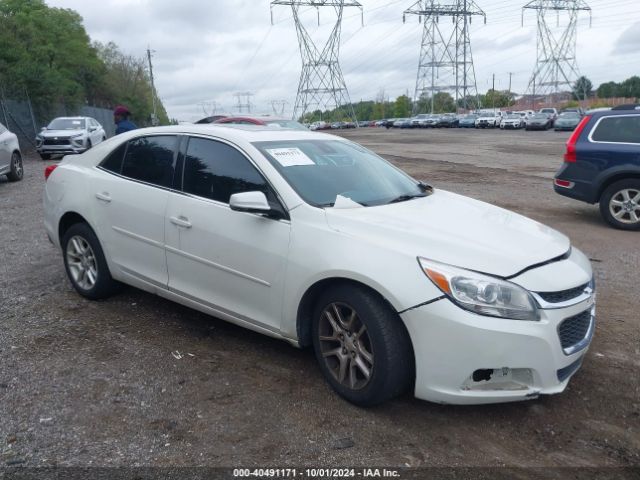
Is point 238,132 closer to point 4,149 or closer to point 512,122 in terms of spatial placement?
point 4,149

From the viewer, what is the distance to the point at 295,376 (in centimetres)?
372

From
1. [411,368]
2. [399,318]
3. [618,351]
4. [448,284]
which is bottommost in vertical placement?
[618,351]

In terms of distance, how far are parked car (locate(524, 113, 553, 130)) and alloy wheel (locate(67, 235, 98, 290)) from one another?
44.7 metres

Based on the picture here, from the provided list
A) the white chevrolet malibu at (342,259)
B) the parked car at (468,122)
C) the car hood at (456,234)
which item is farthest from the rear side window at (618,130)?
the parked car at (468,122)

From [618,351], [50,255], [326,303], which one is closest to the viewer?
[326,303]

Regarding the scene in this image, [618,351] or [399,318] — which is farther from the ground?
[399,318]

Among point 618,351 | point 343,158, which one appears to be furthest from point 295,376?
point 618,351

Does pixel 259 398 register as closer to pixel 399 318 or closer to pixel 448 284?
pixel 399 318

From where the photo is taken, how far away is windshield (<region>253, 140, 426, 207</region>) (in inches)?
150

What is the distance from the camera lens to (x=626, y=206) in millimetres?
8102

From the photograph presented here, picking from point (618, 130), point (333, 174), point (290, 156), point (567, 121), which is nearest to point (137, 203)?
point (290, 156)

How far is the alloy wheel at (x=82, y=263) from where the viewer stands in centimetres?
493

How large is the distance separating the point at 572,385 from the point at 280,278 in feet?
6.45

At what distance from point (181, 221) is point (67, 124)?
18.9 metres
